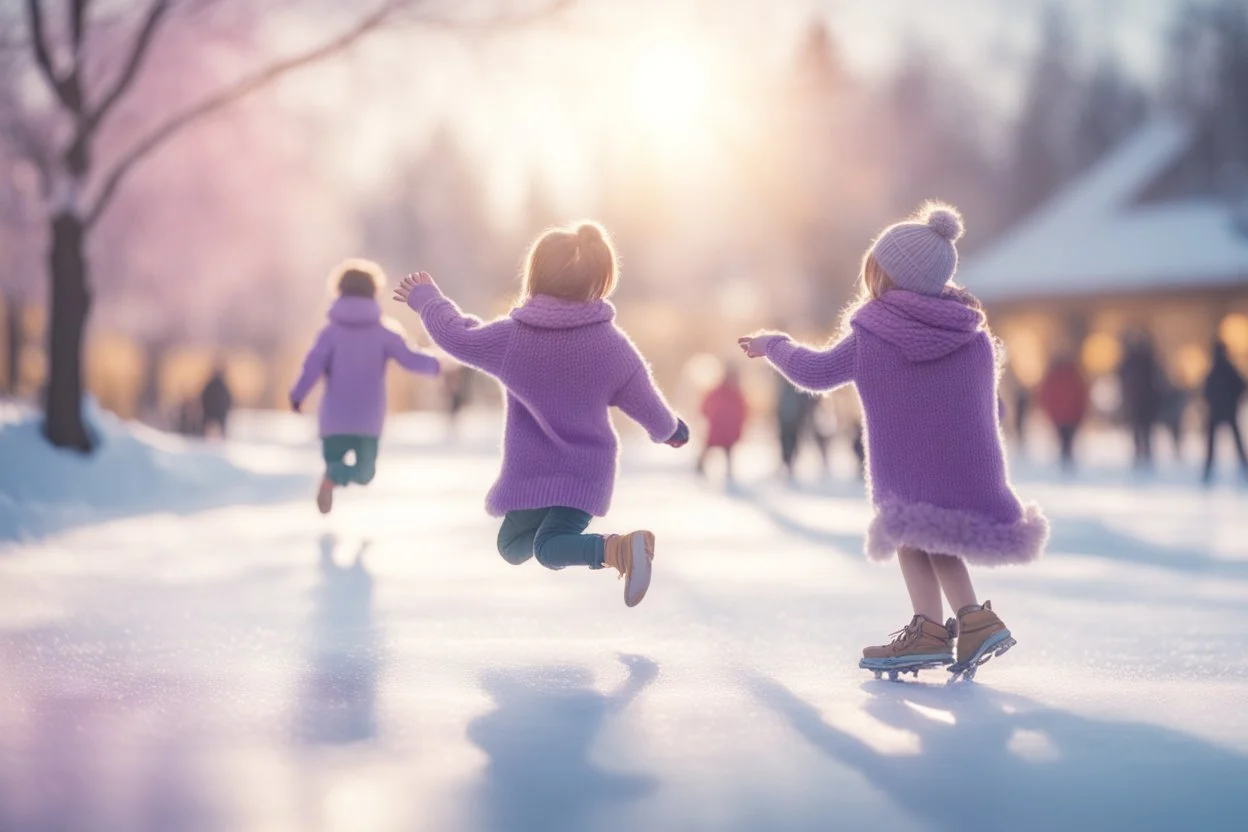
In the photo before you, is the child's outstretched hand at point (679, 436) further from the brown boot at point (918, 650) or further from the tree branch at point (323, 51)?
the tree branch at point (323, 51)

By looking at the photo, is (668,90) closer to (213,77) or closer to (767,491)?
(767,491)

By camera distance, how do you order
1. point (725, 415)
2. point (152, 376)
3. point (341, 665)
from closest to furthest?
point (341, 665)
point (725, 415)
point (152, 376)

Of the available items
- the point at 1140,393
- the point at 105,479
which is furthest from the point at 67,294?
the point at 1140,393

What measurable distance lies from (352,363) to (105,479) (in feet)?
14.9

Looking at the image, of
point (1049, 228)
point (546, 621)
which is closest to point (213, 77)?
point (546, 621)

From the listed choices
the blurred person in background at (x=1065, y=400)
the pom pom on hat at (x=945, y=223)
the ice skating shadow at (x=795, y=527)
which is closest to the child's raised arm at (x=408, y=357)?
the ice skating shadow at (x=795, y=527)

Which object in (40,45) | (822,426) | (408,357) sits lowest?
(822,426)

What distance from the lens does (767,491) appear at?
17.3 m

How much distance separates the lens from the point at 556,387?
240 inches

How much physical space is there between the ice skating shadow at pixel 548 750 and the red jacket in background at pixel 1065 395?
1797cm

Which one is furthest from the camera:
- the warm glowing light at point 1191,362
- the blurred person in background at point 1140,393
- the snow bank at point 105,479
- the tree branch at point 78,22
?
the warm glowing light at point 1191,362

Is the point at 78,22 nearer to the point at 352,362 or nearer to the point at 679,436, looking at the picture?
the point at 352,362

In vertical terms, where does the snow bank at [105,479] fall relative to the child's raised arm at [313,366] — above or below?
below

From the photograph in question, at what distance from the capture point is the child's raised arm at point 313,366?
9.89 meters
